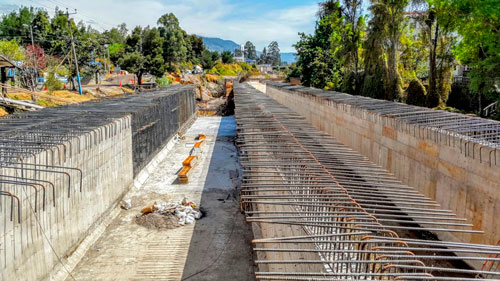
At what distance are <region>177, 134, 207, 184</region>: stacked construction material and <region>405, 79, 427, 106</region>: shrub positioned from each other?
16.8 m

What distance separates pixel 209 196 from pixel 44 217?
22.1 ft

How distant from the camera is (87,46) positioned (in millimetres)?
49625

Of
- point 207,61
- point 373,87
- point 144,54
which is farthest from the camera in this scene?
point 207,61

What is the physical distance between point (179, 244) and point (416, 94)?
81.8 ft

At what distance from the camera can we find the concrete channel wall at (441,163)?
855 centimetres

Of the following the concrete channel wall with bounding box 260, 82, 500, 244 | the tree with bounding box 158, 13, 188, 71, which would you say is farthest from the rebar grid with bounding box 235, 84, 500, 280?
the tree with bounding box 158, 13, 188, 71

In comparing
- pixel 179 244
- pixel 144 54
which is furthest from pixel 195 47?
pixel 179 244

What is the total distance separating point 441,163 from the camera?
10391mm

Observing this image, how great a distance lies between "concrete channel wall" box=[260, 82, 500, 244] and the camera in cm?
855

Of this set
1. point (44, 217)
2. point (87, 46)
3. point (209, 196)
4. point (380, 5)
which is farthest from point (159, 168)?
point (87, 46)

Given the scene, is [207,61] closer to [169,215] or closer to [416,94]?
[416,94]

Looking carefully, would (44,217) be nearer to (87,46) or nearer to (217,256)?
(217,256)

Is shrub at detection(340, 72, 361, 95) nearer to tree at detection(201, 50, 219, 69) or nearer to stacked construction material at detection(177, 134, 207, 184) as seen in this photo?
stacked construction material at detection(177, 134, 207, 184)

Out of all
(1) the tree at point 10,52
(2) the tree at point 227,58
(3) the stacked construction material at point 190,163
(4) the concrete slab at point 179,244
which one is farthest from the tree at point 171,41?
(4) the concrete slab at point 179,244
